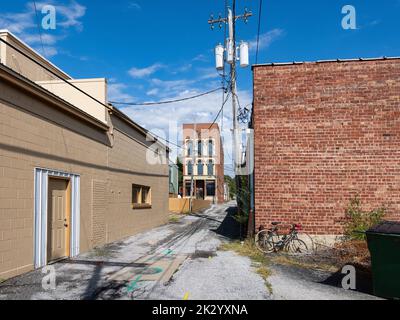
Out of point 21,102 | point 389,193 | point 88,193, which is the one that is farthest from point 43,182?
point 389,193

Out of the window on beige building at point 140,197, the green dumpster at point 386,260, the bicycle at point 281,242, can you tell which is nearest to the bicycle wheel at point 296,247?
the bicycle at point 281,242

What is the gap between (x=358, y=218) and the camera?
11.3 metres

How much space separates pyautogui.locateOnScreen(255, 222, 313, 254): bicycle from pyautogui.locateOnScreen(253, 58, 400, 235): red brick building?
38cm

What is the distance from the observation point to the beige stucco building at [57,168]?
807 cm

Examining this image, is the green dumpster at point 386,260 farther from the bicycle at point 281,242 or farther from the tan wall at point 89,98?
the tan wall at point 89,98

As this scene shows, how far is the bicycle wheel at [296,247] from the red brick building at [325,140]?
0.48 m

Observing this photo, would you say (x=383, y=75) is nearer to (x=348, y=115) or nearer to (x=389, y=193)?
(x=348, y=115)

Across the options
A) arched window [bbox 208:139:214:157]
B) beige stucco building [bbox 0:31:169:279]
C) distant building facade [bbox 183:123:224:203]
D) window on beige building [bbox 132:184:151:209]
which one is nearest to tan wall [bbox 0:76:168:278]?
beige stucco building [bbox 0:31:169:279]

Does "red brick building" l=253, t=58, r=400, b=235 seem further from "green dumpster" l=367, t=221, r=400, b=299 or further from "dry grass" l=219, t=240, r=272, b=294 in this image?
"green dumpster" l=367, t=221, r=400, b=299

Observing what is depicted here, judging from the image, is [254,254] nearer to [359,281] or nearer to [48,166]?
[359,281]

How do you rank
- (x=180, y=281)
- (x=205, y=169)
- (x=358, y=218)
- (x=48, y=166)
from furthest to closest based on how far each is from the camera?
(x=205, y=169), (x=358, y=218), (x=48, y=166), (x=180, y=281)

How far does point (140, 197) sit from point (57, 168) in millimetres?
8199

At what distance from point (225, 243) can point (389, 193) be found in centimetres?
527

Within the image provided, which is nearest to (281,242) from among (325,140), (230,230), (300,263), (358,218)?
(300,263)
